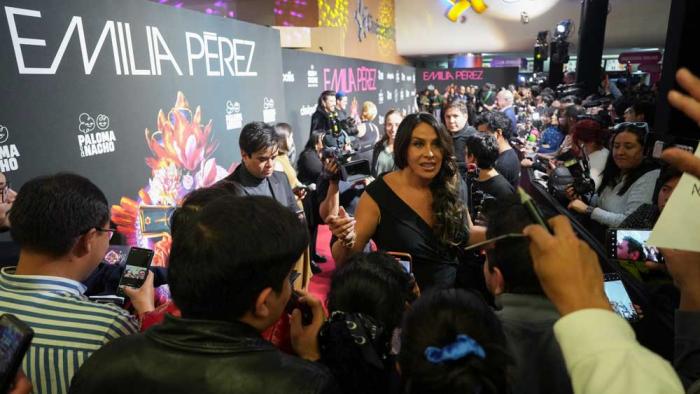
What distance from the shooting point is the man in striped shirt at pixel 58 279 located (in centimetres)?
105

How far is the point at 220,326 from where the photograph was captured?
797 millimetres

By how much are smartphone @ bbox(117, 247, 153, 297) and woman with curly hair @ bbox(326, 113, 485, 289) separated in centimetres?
72

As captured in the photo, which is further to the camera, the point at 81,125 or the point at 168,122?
the point at 168,122

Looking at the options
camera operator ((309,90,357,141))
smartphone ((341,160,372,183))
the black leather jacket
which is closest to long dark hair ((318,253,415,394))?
the black leather jacket

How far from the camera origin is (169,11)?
3275 mm

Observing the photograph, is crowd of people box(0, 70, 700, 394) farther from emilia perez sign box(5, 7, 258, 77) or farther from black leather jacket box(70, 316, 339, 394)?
emilia perez sign box(5, 7, 258, 77)

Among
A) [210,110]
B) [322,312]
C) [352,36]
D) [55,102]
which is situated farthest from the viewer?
[352,36]

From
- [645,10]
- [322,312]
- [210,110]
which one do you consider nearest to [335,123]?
[210,110]

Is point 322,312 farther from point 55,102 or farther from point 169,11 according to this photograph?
point 169,11

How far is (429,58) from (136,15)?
17.9 m

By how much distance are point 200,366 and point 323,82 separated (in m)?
6.46

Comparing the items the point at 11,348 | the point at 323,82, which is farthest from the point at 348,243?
the point at 323,82

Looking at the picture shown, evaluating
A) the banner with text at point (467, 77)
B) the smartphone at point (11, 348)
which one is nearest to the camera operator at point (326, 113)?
the smartphone at point (11, 348)

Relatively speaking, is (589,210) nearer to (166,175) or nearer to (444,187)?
(444,187)
